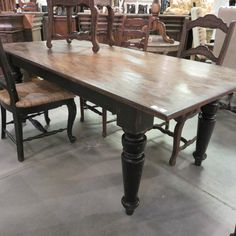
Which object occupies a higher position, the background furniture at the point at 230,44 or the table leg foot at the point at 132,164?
the background furniture at the point at 230,44

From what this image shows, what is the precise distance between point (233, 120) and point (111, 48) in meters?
1.64

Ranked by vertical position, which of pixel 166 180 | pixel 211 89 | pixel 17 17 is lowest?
pixel 166 180

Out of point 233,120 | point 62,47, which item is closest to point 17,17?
point 62,47

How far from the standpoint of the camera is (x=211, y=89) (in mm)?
1256

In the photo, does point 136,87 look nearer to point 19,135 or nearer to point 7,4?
point 19,135

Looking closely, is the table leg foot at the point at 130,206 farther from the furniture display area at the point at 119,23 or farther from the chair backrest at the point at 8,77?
the furniture display area at the point at 119,23

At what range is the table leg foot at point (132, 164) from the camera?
1.28 meters

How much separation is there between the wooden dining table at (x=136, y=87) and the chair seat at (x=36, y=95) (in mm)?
192

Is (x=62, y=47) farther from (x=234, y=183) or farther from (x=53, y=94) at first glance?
(x=234, y=183)

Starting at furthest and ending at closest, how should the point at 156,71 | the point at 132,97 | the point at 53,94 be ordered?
the point at 53,94
the point at 156,71
the point at 132,97

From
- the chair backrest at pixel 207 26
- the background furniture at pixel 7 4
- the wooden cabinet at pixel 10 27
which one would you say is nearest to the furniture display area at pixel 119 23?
the wooden cabinet at pixel 10 27

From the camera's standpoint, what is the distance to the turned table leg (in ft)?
5.84

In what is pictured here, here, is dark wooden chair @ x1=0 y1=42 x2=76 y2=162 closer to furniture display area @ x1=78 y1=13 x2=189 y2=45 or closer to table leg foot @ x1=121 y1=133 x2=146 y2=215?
table leg foot @ x1=121 y1=133 x2=146 y2=215

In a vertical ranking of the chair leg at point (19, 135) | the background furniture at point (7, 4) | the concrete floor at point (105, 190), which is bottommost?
the concrete floor at point (105, 190)
